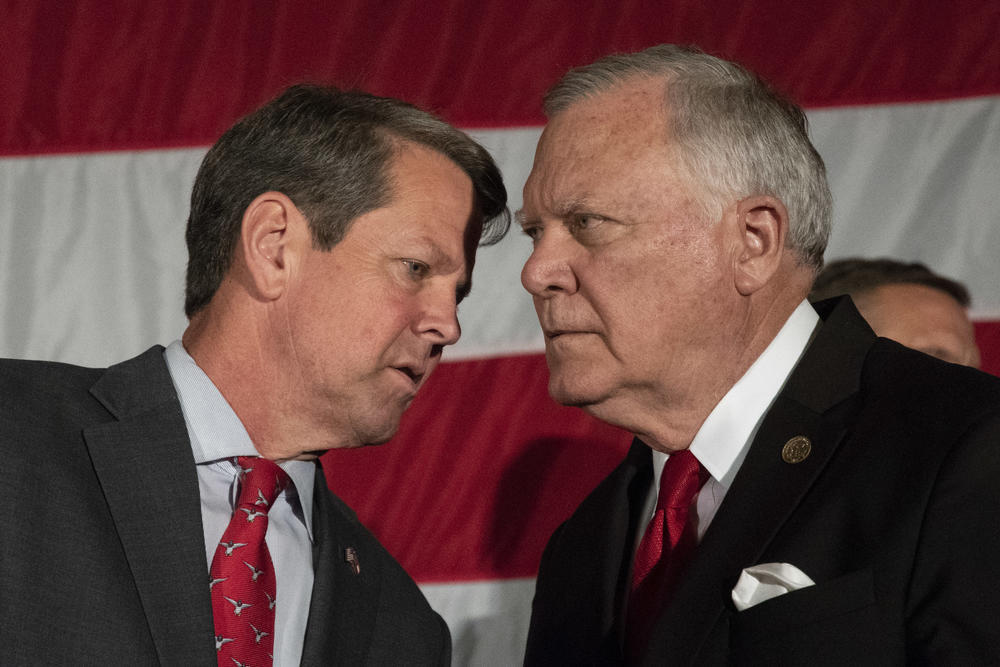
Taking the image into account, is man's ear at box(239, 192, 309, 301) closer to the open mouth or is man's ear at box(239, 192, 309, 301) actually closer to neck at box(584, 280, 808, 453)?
the open mouth

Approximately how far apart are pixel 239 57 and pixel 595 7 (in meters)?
0.90

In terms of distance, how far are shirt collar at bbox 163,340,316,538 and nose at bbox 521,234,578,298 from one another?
1.81 ft

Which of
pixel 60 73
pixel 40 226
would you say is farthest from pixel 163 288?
pixel 60 73

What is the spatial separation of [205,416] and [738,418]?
89cm

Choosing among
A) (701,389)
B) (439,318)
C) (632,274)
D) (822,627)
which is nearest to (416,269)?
(439,318)

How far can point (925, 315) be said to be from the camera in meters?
2.81

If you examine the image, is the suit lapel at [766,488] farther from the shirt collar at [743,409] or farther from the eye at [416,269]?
the eye at [416,269]

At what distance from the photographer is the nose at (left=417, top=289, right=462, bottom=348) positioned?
7.00ft

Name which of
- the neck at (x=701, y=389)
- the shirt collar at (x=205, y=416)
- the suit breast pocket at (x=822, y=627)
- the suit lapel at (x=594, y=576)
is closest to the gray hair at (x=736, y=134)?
the neck at (x=701, y=389)

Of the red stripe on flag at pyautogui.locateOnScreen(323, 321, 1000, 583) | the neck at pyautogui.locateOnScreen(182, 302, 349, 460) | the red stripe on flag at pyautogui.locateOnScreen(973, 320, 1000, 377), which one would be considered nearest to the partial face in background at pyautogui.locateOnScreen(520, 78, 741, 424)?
the neck at pyautogui.locateOnScreen(182, 302, 349, 460)

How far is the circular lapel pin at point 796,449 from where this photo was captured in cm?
172

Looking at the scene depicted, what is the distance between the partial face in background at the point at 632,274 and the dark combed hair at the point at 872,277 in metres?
1.03

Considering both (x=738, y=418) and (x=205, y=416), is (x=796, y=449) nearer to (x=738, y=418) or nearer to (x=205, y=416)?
(x=738, y=418)

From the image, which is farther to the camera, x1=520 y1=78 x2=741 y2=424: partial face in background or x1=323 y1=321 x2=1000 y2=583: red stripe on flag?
x1=323 y1=321 x2=1000 y2=583: red stripe on flag
